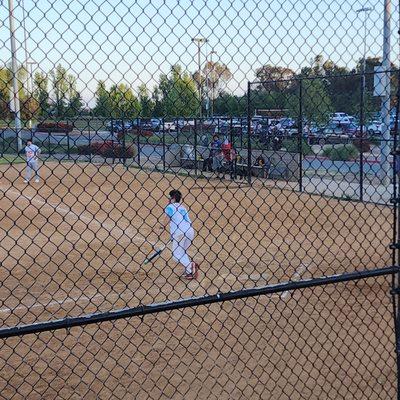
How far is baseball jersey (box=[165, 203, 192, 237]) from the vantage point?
1012 cm

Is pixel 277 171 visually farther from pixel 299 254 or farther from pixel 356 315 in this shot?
pixel 356 315

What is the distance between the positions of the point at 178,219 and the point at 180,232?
0.26 meters

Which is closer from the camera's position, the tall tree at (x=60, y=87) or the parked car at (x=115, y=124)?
the tall tree at (x=60, y=87)

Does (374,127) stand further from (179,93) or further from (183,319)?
(179,93)

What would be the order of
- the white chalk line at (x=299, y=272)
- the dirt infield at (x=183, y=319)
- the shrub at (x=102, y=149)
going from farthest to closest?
the shrub at (x=102, y=149) → the white chalk line at (x=299, y=272) → the dirt infield at (x=183, y=319)

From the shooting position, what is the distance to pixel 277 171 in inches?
856

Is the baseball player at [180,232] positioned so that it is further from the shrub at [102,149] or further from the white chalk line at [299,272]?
the white chalk line at [299,272]

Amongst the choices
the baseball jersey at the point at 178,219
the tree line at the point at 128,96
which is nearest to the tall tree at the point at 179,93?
the tree line at the point at 128,96

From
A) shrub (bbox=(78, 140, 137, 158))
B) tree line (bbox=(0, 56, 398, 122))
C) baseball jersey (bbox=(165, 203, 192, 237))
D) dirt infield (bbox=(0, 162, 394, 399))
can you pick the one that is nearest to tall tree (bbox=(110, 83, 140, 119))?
tree line (bbox=(0, 56, 398, 122))

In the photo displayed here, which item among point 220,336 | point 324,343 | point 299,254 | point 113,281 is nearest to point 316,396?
point 324,343

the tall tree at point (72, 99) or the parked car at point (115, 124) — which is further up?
the tall tree at point (72, 99)

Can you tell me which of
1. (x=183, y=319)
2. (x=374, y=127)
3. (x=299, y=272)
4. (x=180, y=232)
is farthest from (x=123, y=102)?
(x=374, y=127)

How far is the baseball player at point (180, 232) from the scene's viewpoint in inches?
396

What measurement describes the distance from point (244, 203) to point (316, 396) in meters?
12.3
